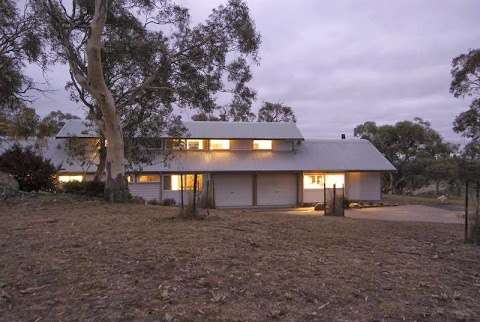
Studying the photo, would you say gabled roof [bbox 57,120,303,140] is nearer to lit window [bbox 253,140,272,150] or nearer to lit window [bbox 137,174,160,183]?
lit window [bbox 253,140,272,150]

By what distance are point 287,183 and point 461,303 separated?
91.6 ft

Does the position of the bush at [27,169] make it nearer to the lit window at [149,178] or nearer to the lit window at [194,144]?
the lit window at [149,178]

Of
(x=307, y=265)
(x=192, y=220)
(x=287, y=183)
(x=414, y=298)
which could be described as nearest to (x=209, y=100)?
(x=192, y=220)

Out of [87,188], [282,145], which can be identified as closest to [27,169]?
[87,188]

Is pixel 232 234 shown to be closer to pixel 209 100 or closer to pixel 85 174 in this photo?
pixel 209 100

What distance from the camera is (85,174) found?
2816cm

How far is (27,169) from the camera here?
16031mm

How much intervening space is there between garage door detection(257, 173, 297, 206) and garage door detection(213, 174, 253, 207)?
0.82m

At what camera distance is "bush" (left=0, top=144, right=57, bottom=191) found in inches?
618

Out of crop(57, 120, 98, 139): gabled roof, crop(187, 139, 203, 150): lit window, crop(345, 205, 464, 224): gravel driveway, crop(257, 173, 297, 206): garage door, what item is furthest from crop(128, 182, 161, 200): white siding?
crop(345, 205, 464, 224): gravel driveway

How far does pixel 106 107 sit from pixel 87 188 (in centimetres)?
520

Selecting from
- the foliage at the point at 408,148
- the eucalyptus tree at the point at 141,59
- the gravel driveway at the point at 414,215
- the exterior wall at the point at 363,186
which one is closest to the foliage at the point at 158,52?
the eucalyptus tree at the point at 141,59

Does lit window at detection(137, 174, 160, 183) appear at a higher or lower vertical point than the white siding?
higher

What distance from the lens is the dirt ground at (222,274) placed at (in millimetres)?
4715
